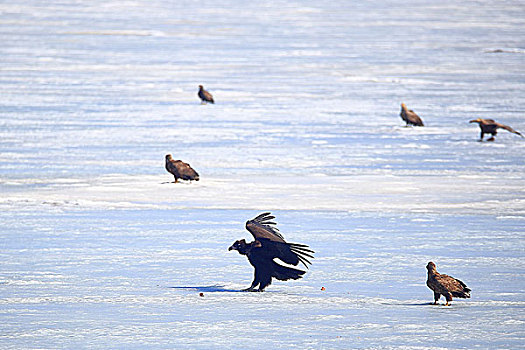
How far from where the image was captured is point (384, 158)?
37.3 ft

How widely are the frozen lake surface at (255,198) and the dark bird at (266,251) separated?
4.9 inches

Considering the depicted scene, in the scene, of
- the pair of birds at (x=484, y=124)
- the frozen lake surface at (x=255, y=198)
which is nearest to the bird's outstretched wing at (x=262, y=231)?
the frozen lake surface at (x=255, y=198)

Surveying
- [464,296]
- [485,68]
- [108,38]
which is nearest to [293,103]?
[485,68]

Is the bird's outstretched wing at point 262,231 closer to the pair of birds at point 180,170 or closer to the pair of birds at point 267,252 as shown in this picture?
the pair of birds at point 267,252

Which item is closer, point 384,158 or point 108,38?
point 384,158

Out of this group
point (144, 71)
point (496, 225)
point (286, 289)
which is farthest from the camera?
point (144, 71)

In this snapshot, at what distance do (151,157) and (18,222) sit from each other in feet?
12.2

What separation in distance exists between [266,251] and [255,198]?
133 inches

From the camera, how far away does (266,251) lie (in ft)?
18.1

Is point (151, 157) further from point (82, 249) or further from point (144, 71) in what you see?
point (144, 71)

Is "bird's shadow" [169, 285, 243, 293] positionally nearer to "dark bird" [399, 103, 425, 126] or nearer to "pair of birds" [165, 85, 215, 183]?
"pair of birds" [165, 85, 215, 183]

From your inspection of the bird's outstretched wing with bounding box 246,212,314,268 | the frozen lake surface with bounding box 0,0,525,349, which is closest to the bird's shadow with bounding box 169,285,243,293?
the frozen lake surface with bounding box 0,0,525,349

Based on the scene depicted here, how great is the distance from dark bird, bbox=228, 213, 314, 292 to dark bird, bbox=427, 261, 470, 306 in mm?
670

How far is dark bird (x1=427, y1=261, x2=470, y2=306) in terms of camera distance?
5.22 metres
